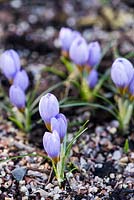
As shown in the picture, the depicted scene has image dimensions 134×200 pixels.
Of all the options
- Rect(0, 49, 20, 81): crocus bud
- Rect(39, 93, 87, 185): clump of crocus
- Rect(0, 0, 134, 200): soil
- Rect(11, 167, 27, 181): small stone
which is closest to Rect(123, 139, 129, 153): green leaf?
Rect(0, 0, 134, 200): soil

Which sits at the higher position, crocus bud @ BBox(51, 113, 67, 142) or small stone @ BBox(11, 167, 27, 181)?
crocus bud @ BBox(51, 113, 67, 142)

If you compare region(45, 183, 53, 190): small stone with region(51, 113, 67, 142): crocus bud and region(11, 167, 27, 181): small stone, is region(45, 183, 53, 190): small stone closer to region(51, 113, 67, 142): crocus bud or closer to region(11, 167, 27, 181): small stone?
region(11, 167, 27, 181): small stone

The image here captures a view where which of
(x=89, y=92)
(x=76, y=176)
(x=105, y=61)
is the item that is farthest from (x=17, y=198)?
(x=105, y=61)

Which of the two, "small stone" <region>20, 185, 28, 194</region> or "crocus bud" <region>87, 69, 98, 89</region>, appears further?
"crocus bud" <region>87, 69, 98, 89</region>

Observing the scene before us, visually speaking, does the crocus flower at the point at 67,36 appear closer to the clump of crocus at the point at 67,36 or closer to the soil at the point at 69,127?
the clump of crocus at the point at 67,36

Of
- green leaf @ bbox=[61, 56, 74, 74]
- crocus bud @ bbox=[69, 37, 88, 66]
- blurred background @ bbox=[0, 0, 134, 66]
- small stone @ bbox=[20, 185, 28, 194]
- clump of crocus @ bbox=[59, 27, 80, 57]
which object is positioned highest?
blurred background @ bbox=[0, 0, 134, 66]

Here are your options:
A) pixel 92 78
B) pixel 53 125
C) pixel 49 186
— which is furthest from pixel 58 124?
pixel 92 78

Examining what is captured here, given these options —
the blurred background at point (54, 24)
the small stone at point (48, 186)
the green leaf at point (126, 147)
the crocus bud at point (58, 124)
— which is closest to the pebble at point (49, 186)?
the small stone at point (48, 186)
